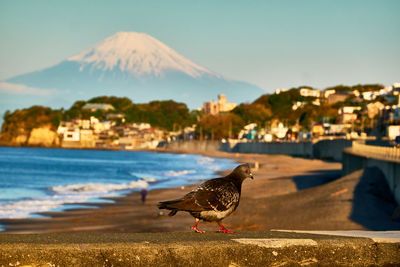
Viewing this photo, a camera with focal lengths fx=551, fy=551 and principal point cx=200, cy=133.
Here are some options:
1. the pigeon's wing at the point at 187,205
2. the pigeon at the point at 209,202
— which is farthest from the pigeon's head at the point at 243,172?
the pigeon's wing at the point at 187,205

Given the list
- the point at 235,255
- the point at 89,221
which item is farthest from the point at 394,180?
the point at 235,255

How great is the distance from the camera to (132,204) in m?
32.7

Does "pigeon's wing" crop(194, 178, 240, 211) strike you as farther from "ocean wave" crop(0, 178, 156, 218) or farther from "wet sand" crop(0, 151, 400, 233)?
"ocean wave" crop(0, 178, 156, 218)

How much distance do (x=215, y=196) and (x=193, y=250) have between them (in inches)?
64.7

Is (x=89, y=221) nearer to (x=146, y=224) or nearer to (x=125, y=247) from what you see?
(x=146, y=224)

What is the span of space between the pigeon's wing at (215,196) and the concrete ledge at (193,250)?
953 mm

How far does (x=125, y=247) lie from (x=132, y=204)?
95.1 feet

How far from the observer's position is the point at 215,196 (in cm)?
584

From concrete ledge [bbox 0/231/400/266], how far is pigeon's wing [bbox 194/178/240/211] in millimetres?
953

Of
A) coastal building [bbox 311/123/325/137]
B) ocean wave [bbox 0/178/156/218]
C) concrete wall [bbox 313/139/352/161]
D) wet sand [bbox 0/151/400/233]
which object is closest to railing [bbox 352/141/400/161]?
wet sand [bbox 0/151/400/233]

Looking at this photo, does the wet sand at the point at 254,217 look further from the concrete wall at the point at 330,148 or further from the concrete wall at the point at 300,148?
the concrete wall at the point at 300,148

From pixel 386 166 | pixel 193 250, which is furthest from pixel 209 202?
pixel 386 166

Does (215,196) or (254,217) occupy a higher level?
(215,196)

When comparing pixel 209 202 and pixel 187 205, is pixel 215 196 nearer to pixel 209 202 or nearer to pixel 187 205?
pixel 209 202
